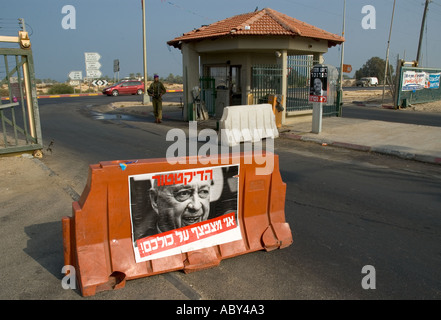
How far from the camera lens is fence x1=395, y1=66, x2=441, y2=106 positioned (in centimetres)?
2319

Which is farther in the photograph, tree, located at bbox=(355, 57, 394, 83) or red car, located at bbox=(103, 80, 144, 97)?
tree, located at bbox=(355, 57, 394, 83)

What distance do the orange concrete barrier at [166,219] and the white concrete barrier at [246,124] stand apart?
693 centimetres

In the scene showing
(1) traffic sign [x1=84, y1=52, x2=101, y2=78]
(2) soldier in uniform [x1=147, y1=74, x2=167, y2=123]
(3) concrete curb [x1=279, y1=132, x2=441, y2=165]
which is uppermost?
(1) traffic sign [x1=84, y1=52, x2=101, y2=78]

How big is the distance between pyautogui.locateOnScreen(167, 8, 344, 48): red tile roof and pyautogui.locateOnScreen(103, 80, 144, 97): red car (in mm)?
22069

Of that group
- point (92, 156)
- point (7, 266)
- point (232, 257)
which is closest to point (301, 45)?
point (92, 156)

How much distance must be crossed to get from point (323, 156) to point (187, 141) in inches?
177

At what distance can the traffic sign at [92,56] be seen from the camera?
3930cm

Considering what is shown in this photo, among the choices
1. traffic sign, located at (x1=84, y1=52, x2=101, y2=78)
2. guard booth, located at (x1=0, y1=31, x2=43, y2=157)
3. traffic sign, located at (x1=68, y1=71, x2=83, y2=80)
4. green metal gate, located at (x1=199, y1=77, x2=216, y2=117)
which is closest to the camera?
guard booth, located at (x1=0, y1=31, x2=43, y2=157)

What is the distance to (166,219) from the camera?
4000mm

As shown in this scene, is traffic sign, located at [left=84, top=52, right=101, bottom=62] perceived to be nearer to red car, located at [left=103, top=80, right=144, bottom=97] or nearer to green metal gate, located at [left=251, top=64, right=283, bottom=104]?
red car, located at [left=103, top=80, right=144, bottom=97]

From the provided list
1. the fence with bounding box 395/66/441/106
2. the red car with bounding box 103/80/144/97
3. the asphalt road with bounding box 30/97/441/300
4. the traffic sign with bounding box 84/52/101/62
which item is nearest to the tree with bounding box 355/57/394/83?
the fence with bounding box 395/66/441/106

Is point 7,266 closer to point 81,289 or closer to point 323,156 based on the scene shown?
point 81,289

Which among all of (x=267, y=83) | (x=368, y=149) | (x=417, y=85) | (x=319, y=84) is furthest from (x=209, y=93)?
(x=417, y=85)

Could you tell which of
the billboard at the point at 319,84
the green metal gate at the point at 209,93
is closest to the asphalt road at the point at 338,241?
the billboard at the point at 319,84
